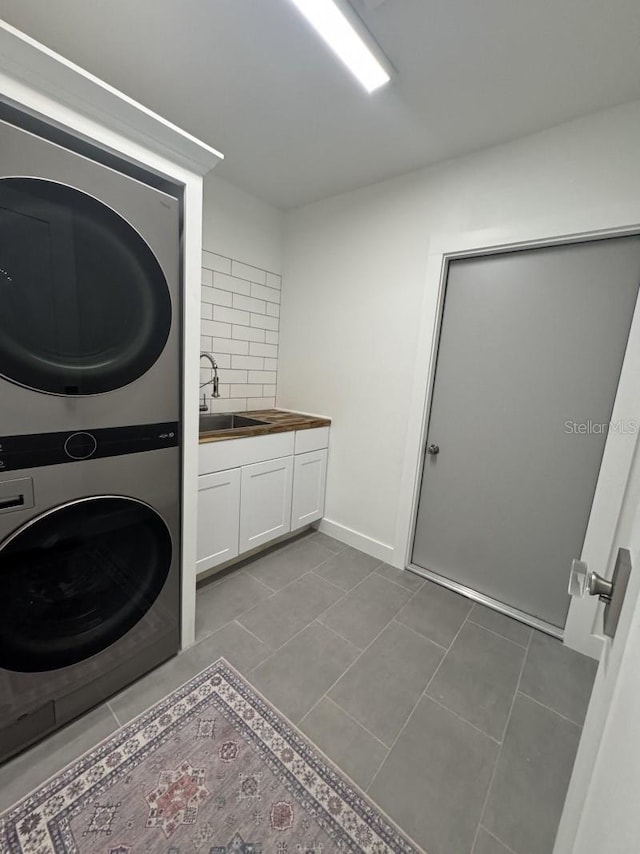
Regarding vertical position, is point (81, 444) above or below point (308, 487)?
above

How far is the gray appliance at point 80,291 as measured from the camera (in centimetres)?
90

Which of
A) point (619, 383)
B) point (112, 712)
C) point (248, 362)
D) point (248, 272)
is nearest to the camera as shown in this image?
point (112, 712)

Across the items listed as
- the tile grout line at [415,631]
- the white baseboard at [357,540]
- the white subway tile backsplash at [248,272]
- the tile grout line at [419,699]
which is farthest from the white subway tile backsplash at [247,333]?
the tile grout line at [419,699]

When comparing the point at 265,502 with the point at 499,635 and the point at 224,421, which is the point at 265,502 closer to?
the point at 224,421

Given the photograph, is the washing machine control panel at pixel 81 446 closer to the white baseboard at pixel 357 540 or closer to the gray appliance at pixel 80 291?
the gray appliance at pixel 80 291

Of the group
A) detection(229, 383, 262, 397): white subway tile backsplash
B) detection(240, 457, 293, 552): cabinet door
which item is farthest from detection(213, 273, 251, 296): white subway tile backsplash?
detection(240, 457, 293, 552): cabinet door

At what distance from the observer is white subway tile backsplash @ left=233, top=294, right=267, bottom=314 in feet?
8.10

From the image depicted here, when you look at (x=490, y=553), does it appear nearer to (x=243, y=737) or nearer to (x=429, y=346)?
(x=429, y=346)

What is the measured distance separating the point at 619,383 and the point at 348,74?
174 centimetres

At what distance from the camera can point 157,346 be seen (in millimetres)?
1202

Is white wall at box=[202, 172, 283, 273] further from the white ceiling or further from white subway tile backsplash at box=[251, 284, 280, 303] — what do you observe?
the white ceiling

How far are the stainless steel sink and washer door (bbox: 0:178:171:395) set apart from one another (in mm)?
1243

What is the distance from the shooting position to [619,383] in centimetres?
153

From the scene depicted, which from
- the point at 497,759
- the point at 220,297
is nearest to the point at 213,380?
the point at 220,297
